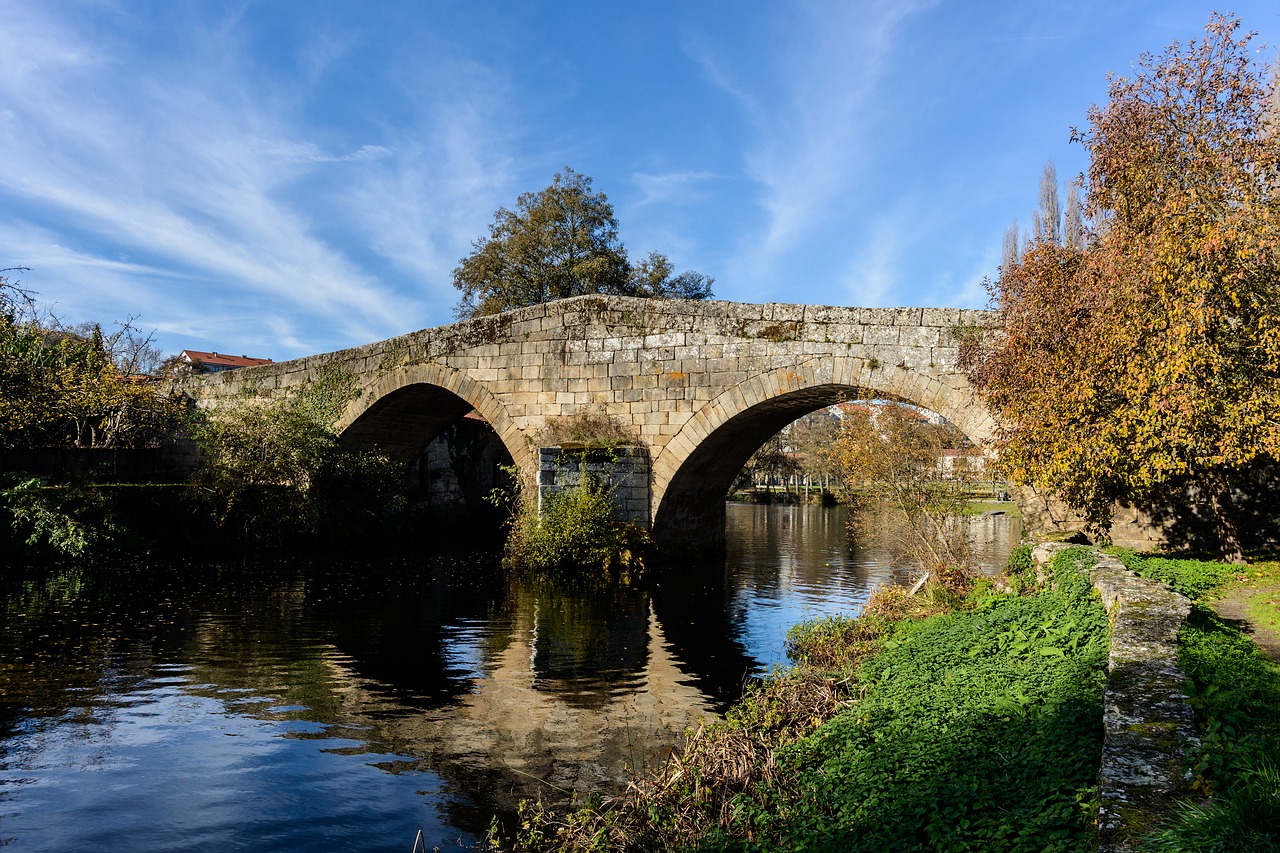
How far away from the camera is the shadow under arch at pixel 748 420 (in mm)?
11000

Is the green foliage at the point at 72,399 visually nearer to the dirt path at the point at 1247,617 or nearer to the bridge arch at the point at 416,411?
the bridge arch at the point at 416,411

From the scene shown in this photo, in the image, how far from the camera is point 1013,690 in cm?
441

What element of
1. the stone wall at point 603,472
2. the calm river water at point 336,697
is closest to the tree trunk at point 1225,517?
the calm river water at point 336,697

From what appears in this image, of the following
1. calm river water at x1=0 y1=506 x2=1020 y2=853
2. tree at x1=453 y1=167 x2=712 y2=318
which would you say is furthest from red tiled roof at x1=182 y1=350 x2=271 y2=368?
calm river water at x1=0 y1=506 x2=1020 y2=853

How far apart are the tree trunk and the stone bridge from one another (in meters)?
2.52

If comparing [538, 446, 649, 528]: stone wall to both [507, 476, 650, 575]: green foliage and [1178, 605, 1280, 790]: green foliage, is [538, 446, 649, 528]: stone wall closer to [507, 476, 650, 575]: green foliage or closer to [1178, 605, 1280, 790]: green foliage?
[507, 476, 650, 575]: green foliage

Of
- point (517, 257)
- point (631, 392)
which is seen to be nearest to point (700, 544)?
point (631, 392)

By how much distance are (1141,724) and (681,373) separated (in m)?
10.1

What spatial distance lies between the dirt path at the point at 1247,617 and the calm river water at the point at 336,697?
3595mm

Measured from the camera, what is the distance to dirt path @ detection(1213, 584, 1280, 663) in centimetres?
504

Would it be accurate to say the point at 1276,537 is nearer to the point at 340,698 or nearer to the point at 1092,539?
the point at 1092,539

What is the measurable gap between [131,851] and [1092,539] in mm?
10169

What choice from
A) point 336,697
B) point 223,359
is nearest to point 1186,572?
point 336,697

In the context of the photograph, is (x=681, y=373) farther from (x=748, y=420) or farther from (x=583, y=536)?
(x=583, y=536)
